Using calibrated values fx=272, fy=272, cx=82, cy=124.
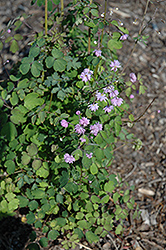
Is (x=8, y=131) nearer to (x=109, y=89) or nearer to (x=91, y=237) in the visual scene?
(x=109, y=89)

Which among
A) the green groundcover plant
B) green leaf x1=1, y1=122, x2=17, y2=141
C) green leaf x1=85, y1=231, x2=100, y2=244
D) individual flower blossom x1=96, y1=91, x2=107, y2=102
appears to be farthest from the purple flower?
green leaf x1=85, y1=231, x2=100, y2=244

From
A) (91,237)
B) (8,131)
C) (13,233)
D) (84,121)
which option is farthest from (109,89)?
(13,233)

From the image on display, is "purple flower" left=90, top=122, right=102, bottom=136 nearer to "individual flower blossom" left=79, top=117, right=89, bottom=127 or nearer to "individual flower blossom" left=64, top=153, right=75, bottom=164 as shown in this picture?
"individual flower blossom" left=79, top=117, right=89, bottom=127

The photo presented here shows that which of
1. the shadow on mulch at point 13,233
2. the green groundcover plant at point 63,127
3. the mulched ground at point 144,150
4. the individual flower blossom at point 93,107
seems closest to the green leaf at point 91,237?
the green groundcover plant at point 63,127

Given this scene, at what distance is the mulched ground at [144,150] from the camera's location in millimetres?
2070

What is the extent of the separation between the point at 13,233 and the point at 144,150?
142cm

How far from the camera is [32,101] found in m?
1.72

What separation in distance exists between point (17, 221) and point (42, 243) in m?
0.52

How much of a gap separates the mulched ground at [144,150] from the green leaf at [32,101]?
26.6 inches

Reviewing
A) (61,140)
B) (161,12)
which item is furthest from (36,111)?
(161,12)

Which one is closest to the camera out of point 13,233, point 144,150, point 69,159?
point 69,159

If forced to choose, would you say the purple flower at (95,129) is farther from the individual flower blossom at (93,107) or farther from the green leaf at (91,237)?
the green leaf at (91,237)

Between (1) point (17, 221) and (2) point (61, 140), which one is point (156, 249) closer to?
(1) point (17, 221)

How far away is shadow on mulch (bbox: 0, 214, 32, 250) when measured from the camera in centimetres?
196
